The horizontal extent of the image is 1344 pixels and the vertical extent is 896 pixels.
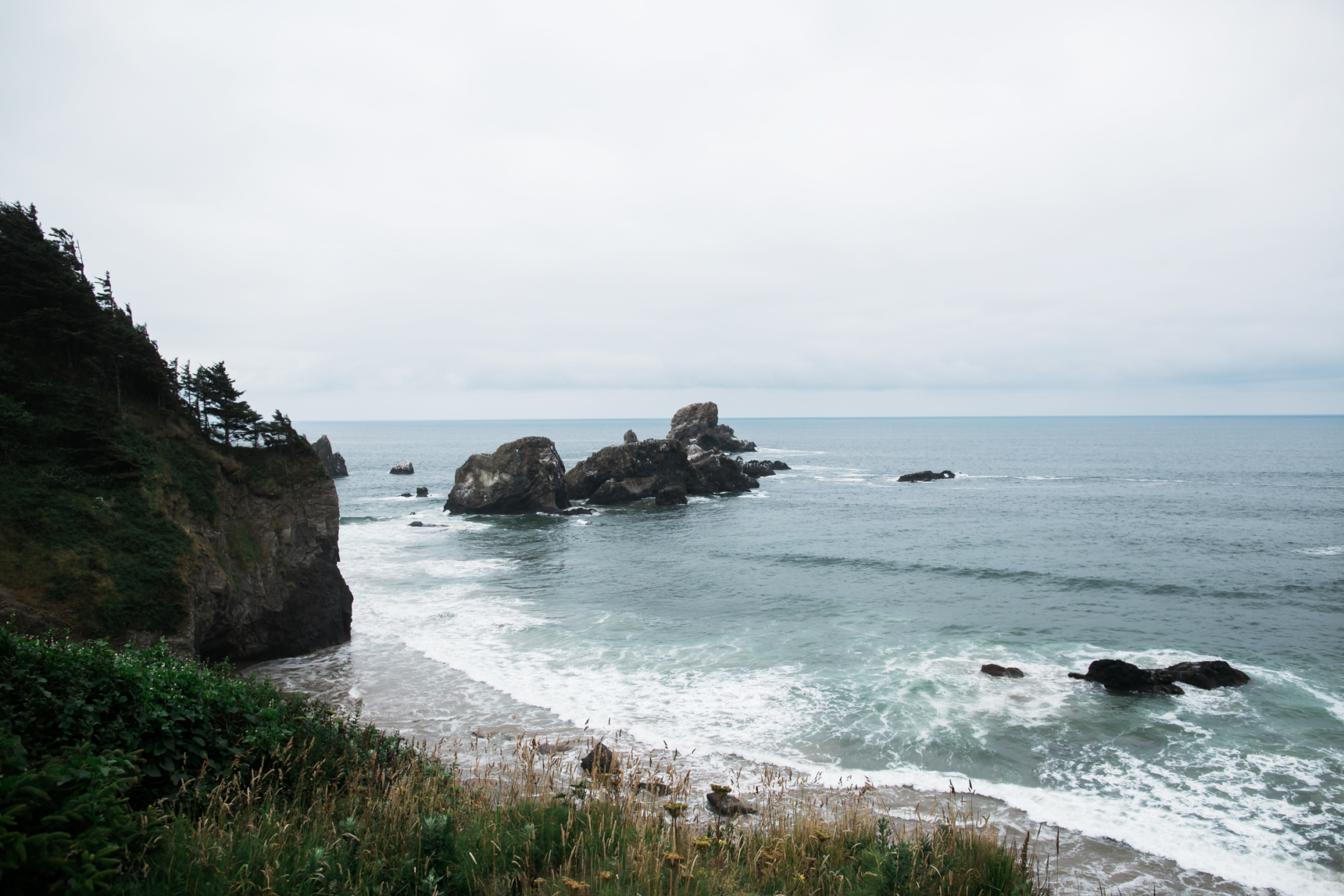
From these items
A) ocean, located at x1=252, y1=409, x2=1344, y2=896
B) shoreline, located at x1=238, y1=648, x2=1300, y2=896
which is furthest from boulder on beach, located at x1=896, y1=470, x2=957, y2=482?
shoreline, located at x1=238, y1=648, x2=1300, y2=896

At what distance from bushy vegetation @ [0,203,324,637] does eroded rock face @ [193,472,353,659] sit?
0.69 m

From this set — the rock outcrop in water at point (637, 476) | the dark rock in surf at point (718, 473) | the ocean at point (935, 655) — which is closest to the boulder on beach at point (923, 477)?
the dark rock in surf at point (718, 473)

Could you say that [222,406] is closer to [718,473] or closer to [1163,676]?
[1163,676]

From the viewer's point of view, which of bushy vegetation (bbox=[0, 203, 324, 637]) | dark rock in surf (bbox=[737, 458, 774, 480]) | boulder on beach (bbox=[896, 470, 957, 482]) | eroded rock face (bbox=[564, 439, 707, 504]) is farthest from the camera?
dark rock in surf (bbox=[737, 458, 774, 480])

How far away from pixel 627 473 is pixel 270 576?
46.2 metres

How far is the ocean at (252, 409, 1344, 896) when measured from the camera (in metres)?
14.0

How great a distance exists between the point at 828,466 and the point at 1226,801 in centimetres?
9500

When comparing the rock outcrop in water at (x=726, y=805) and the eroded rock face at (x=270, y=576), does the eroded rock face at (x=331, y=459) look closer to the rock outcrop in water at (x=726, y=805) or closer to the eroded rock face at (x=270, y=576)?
the eroded rock face at (x=270, y=576)

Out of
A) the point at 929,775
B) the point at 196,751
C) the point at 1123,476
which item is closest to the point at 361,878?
the point at 196,751

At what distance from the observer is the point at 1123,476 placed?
281 feet

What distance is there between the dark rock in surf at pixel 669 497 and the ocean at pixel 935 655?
10669 millimetres

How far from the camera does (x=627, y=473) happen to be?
67.6 m

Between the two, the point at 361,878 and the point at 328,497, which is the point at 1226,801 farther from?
the point at 328,497

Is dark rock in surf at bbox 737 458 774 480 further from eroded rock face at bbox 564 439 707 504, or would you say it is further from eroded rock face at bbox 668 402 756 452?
eroded rock face at bbox 564 439 707 504
